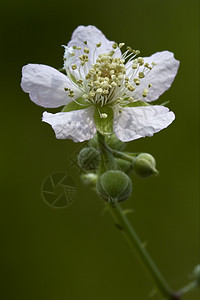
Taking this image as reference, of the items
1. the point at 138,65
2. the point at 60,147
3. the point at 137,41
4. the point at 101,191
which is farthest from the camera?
the point at 137,41

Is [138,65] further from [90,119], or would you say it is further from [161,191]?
[161,191]

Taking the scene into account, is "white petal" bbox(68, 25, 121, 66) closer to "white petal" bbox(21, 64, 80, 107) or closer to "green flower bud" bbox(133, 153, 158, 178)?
"white petal" bbox(21, 64, 80, 107)

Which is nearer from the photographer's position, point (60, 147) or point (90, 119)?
point (90, 119)

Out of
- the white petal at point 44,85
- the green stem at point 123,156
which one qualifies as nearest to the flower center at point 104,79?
the white petal at point 44,85

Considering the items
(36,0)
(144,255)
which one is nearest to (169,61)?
(144,255)

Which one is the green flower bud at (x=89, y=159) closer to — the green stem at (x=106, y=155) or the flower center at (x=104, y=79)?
the green stem at (x=106, y=155)
